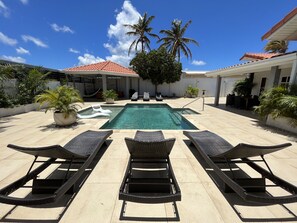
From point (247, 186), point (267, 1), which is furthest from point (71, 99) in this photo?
point (267, 1)

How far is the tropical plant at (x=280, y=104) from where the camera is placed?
5.33 meters

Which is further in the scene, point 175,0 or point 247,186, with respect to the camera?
point 175,0

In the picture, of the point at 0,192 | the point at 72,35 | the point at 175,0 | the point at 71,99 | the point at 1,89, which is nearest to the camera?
the point at 0,192

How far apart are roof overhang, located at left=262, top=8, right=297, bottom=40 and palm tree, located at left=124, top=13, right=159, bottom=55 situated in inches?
707

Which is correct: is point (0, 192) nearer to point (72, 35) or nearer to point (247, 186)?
point (247, 186)

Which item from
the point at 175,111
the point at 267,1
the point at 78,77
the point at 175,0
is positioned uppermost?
the point at 175,0

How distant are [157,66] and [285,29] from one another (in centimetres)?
1179

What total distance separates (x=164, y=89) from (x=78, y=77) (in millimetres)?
11764

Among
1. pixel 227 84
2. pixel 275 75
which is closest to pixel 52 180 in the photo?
pixel 275 75

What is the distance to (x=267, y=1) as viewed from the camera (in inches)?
376

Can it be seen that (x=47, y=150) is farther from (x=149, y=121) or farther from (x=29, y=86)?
(x=29, y=86)

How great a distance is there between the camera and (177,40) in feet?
72.4

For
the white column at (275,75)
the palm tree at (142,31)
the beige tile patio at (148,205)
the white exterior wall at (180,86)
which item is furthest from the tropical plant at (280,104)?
the palm tree at (142,31)

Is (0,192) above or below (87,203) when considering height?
above
